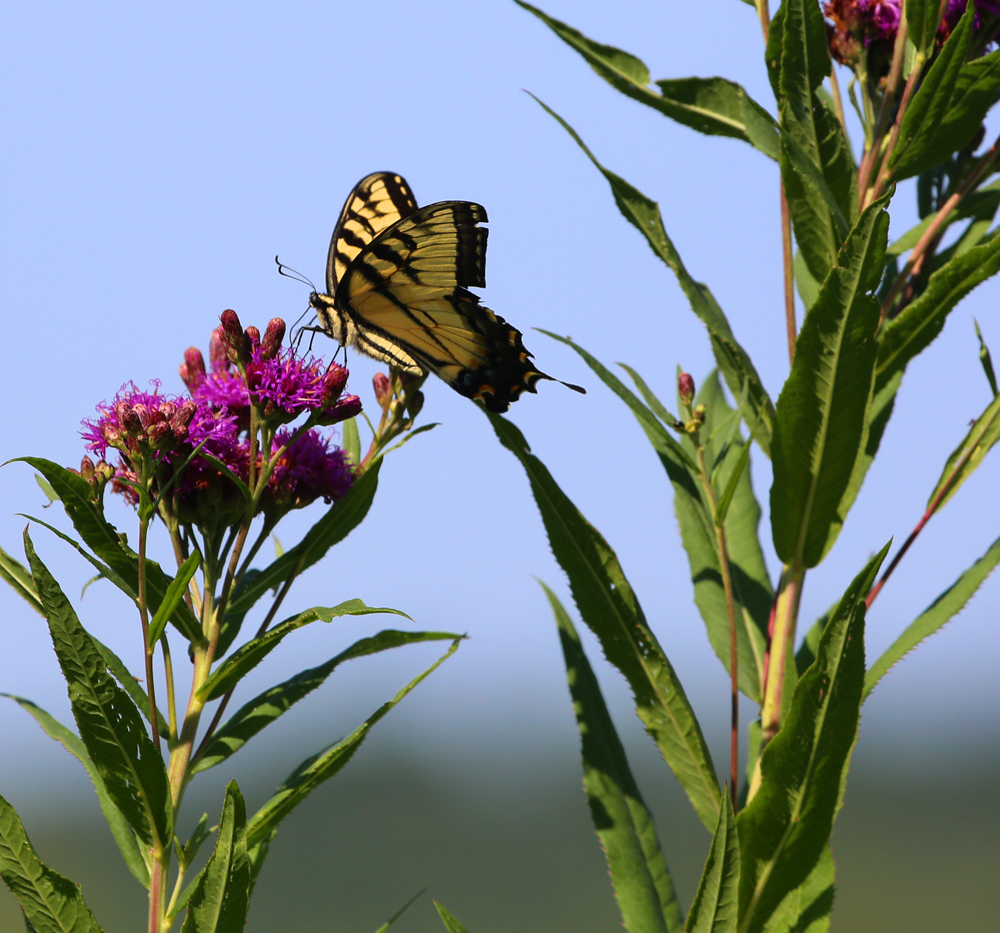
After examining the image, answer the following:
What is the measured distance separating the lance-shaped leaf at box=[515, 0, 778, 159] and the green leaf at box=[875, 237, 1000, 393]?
0.51 meters

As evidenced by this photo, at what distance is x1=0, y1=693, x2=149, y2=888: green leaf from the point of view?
1606mm

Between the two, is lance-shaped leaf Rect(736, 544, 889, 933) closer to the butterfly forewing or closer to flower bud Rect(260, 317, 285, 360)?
flower bud Rect(260, 317, 285, 360)

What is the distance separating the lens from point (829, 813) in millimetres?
1622

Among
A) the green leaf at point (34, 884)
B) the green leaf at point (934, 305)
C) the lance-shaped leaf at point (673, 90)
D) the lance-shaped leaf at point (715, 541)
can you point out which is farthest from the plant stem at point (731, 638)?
the green leaf at point (34, 884)

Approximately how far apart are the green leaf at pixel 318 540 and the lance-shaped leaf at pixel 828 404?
86 centimetres

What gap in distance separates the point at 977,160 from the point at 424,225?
56.0 inches

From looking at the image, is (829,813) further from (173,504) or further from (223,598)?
(173,504)

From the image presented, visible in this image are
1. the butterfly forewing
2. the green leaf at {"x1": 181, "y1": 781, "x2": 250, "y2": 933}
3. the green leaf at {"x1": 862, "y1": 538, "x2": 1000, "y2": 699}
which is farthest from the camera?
the butterfly forewing

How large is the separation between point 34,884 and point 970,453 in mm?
1976

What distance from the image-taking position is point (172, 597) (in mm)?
1482

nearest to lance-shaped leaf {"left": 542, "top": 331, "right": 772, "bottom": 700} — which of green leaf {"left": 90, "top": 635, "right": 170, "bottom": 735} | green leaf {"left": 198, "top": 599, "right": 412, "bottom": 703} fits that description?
green leaf {"left": 198, "top": 599, "right": 412, "bottom": 703}

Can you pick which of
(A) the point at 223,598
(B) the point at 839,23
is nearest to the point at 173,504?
(A) the point at 223,598

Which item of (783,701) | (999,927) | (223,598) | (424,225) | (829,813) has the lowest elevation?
(223,598)

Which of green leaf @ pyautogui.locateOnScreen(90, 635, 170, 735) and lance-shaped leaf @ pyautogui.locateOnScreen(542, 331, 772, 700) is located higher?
lance-shaped leaf @ pyautogui.locateOnScreen(542, 331, 772, 700)
